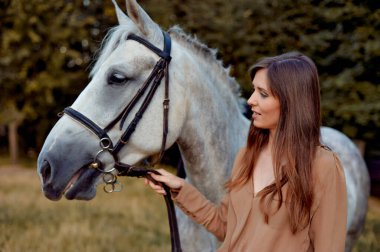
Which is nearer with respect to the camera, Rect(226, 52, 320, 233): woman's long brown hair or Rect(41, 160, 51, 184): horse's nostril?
Rect(226, 52, 320, 233): woman's long brown hair

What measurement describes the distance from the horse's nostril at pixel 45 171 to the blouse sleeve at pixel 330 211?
3.74 ft

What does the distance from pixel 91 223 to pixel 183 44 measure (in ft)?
13.7

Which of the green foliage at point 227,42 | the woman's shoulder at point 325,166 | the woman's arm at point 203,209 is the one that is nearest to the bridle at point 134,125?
the woman's arm at point 203,209

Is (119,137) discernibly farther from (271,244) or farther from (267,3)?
(267,3)

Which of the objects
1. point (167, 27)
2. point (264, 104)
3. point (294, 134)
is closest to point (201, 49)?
point (264, 104)

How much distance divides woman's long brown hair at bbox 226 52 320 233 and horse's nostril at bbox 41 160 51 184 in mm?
936

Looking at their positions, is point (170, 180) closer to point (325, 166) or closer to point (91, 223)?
point (325, 166)

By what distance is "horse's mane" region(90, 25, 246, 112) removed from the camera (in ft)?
7.07

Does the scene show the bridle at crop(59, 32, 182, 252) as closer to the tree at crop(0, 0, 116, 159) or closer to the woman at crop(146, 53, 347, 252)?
the woman at crop(146, 53, 347, 252)

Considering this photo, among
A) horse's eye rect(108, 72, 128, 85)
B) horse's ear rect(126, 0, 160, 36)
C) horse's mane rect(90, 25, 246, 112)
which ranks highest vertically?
horse's ear rect(126, 0, 160, 36)

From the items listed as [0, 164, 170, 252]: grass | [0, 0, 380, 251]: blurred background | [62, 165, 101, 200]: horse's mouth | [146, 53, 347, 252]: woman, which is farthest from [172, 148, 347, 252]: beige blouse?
[0, 164, 170, 252]: grass

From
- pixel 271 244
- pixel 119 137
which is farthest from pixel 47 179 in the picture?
pixel 271 244

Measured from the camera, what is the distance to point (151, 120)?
2.14 meters

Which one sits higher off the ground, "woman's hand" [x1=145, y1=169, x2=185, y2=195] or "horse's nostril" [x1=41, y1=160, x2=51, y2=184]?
"horse's nostril" [x1=41, y1=160, x2=51, y2=184]
